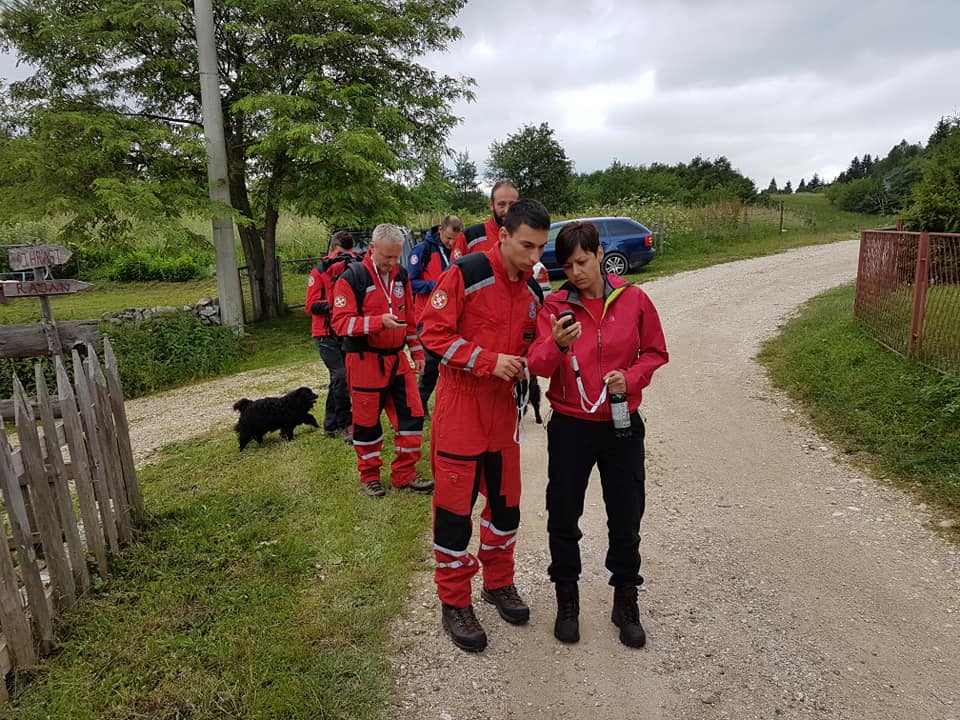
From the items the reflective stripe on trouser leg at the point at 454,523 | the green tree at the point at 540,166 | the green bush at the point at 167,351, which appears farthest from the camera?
the green tree at the point at 540,166

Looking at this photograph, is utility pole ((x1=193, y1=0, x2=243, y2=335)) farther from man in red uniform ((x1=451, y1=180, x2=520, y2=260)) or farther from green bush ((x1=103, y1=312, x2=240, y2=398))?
man in red uniform ((x1=451, y1=180, x2=520, y2=260))

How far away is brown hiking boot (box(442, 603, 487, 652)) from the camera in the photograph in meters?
2.98

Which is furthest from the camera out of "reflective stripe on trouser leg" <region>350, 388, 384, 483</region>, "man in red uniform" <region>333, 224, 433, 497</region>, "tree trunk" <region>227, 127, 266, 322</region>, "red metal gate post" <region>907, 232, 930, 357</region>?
"tree trunk" <region>227, 127, 266, 322</region>

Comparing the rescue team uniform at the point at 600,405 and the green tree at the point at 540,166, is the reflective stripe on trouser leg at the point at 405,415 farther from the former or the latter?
the green tree at the point at 540,166

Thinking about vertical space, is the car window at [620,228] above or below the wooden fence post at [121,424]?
above

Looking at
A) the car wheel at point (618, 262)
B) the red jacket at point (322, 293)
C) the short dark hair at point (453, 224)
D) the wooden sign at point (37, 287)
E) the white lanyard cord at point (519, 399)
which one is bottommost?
the car wheel at point (618, 262)

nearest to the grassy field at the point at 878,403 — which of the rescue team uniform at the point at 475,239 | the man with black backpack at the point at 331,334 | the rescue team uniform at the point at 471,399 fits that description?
the rescue team uniform at the point at 471,399

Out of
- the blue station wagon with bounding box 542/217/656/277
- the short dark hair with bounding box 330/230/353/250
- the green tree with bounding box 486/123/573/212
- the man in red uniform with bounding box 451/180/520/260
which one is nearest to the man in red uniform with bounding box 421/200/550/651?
the man in red uniform with bounding box 451/180/520/260

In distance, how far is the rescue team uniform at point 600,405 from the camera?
276 centimetres

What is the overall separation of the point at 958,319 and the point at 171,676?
23.0 feet

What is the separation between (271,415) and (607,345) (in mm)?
4388

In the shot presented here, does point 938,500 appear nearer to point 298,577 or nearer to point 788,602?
point 788,602

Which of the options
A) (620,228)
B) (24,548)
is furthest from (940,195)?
(24,548)

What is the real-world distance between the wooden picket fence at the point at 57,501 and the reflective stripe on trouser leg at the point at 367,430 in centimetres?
153
